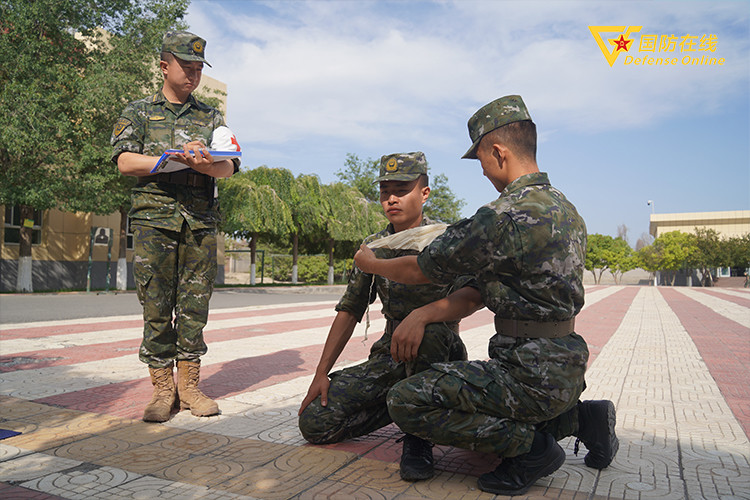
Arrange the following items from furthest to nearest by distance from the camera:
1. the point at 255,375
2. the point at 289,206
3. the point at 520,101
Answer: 1. the point at 289,206
2. the point at 255,375
3. the point at 520,101

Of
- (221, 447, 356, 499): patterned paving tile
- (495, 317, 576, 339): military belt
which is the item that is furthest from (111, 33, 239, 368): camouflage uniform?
(495, 317, 576, 339): military belt

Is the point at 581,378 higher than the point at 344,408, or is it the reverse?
the point at 581,378

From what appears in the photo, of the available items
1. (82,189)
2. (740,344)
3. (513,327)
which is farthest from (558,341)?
(82,189)

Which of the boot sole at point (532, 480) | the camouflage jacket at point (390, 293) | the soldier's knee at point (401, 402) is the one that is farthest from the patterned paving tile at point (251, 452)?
the boot sole at point (532, 480)

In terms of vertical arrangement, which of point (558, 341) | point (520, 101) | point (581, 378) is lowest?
point (581, 378)

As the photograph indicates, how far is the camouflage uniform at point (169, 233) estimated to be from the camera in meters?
3.27

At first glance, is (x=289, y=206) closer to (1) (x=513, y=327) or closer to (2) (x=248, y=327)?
(2) (x=248, y=327)

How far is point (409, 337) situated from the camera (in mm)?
2541

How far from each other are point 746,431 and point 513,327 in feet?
6.39

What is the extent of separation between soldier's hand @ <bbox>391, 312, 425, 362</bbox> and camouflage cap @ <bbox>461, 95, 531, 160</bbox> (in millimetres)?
821

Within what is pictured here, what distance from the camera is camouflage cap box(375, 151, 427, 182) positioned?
3.01 m

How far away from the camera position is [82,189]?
16.0 m

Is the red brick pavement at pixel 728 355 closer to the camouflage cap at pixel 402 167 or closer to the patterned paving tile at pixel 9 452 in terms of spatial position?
the camouflage cap at pixel 402 167

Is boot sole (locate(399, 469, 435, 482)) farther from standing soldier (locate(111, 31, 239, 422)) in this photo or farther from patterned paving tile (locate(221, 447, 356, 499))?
standing soldier (locate(111, 31, 239, 422))
